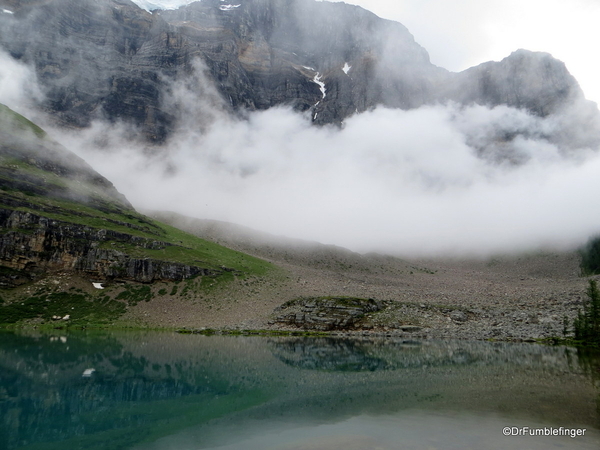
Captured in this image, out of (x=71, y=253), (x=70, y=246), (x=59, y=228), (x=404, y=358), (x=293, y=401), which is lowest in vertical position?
(x=404, y=358)

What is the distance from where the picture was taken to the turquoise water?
51.3 feet

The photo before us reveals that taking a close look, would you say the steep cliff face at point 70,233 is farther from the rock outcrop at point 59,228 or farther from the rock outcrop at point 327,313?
the rock outcrop at point 327,313

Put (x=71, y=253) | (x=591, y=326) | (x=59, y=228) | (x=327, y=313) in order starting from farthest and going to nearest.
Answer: (x=59, y=228) < (x=71, y=253) < (x=327, y=313) < (x=591, y=326)

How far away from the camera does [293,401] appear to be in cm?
2277

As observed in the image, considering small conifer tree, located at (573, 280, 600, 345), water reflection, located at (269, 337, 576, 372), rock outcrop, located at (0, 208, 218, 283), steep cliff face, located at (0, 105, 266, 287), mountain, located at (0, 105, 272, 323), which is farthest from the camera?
steep cliff face, located at (0, 105, 266, 287)

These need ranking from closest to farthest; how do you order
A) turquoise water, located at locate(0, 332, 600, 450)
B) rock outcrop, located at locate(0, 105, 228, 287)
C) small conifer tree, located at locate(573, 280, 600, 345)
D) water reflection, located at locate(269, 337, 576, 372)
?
turquoise water, located at locate(0, 332, 600, 450) < water reflection, located at locate(269, 337, 576, 372) < small conifer tree, located at locate(573, 280, 600, 345) < rock outcrop, located at locate(0, 105, 228, 287)

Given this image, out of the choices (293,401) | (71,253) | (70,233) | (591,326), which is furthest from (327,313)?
(70,233)

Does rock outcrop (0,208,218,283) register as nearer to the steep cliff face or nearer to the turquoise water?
the steep cliff face

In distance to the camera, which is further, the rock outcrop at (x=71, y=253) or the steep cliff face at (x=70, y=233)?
the steep cliff face at (x=70, y=233)

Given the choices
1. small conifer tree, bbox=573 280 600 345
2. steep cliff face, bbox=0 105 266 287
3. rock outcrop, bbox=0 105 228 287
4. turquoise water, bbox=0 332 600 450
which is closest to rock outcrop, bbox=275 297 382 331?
steep cliff face, bbox=0 105 266 287

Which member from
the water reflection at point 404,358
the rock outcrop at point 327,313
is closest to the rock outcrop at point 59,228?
the rock outcrop at point 327,313

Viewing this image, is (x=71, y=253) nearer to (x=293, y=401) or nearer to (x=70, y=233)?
(x=70, y=233)

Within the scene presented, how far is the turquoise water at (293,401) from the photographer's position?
15.6 m

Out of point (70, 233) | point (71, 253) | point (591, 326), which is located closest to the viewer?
point (591, 326)
